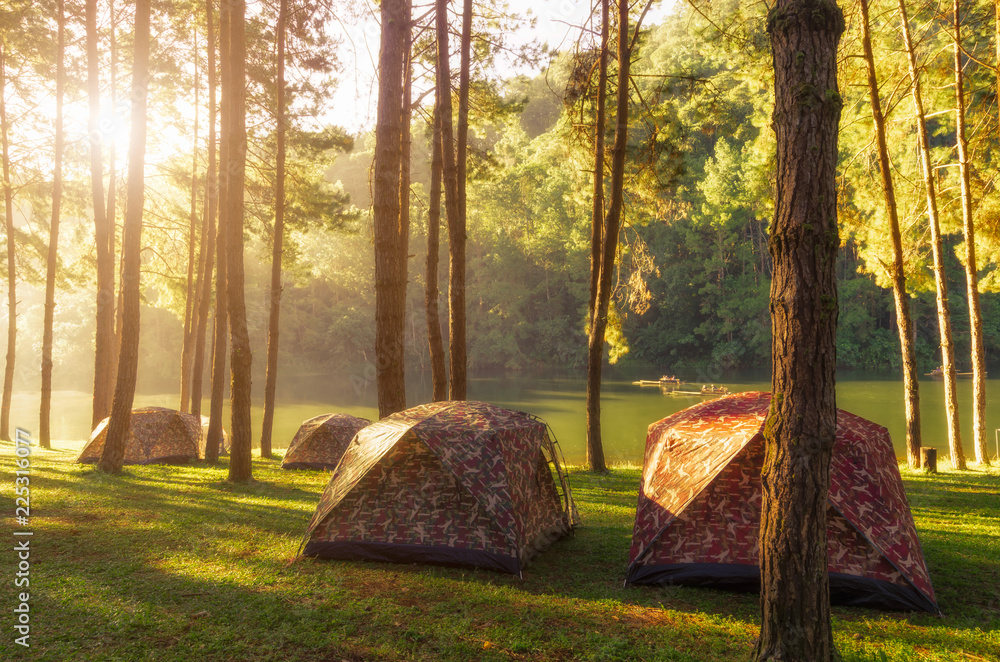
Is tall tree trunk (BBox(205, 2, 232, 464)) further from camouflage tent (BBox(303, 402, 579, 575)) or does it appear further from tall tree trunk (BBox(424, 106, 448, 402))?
camouflage tent (BBox(303, 402, 579, 575))

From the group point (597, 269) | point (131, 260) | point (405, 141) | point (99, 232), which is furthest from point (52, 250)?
point (597, 269)

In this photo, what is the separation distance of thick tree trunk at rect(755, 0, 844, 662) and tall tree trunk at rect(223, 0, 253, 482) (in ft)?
24.7

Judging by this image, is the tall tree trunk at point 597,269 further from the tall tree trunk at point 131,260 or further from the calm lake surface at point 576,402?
the tall tree trunk at point 131,260

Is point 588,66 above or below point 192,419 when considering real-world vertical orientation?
above

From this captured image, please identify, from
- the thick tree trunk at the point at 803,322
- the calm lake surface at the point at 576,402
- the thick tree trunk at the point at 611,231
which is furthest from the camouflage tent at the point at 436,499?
the calm lake surface at the point at 576,402

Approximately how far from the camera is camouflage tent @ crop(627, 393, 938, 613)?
15.7 feet

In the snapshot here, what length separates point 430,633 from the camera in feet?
13.9

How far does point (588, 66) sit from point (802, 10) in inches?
354

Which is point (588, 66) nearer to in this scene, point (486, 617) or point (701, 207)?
point (486, 617)

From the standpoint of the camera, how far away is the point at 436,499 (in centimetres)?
557

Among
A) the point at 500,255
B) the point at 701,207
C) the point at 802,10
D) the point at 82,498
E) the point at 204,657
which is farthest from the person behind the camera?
the point at 500,255

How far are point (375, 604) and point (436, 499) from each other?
1096 millimetres

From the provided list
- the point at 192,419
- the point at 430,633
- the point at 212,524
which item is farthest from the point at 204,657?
the point at 192,419

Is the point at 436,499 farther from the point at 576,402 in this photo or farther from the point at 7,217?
the point at 576,402
